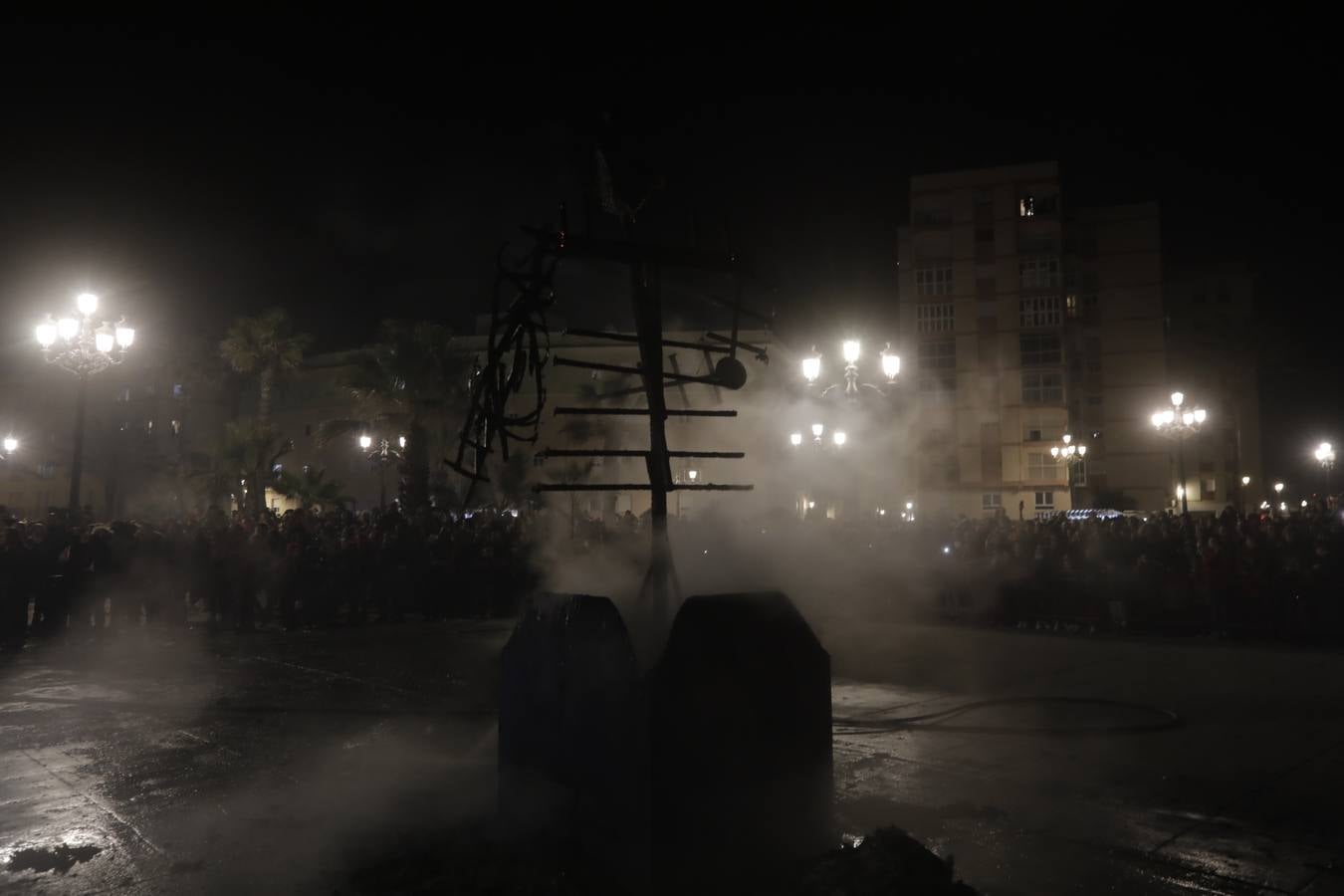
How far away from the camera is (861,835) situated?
4.12 meters

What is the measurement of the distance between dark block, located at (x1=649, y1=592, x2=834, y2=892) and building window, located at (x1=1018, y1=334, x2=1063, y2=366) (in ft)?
155

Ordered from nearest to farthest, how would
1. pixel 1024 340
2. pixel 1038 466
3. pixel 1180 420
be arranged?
pixel 1180 420 → pixel 1038 466 → pixel 1024 340

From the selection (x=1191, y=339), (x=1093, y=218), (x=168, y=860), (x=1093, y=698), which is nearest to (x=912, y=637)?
(x=1093, y=698)

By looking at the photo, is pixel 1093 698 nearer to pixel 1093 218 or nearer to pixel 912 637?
pixel 912 637

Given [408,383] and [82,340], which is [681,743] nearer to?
[82,340]

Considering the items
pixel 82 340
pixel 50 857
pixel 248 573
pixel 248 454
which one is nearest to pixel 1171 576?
pixel 50 857

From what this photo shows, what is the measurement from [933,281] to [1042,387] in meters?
8.21

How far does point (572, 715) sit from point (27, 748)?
457cm

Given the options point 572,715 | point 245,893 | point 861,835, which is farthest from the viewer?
point 861,835

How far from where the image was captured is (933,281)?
1927 inches

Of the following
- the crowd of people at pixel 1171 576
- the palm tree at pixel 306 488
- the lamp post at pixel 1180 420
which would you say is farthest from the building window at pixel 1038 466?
the palm tree at pixel 306 488

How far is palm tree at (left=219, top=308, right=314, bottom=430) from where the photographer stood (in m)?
35.1

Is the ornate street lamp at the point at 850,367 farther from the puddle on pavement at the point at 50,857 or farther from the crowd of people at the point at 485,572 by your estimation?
the puddle on pavement at the point at 50,857

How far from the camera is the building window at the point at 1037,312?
46719mm
